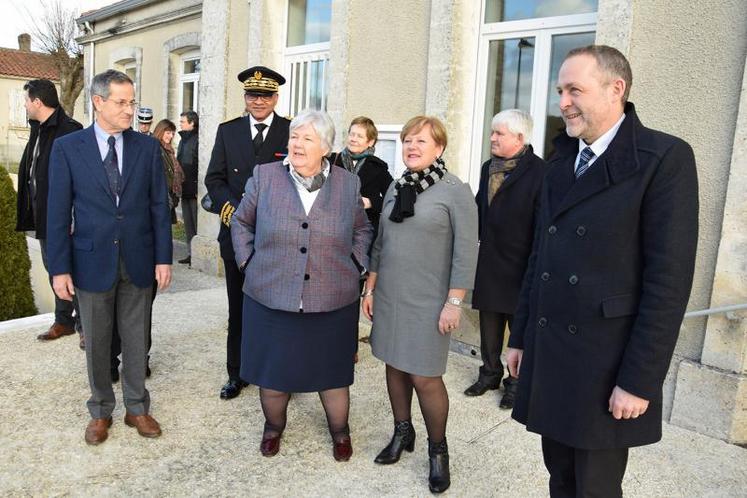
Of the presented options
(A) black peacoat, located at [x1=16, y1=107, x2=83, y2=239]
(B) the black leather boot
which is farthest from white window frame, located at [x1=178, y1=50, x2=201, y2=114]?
(B) the black leather boot

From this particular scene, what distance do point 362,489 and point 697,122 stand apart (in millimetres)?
2874

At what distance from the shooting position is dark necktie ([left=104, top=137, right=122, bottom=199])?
325 centimetres

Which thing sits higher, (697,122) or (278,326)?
(697,122)

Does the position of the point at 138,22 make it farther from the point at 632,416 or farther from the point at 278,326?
the point at 632,416

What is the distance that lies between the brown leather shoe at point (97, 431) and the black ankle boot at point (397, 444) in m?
1.51

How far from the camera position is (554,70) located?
478 centimetres

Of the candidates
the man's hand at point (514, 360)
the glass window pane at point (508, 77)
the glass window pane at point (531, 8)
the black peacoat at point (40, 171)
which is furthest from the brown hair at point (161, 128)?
the man's hand at point (514, 360)

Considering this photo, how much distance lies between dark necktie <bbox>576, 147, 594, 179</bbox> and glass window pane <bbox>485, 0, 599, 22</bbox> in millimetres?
3026

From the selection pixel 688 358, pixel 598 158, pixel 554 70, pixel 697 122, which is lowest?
pixel 688 358

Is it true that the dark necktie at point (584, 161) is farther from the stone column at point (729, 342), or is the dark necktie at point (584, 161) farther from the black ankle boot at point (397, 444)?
the stone column at point (729, 342)

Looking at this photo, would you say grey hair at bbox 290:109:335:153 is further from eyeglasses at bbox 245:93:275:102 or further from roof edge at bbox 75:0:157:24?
roof edge at bbox 75:0:157:24

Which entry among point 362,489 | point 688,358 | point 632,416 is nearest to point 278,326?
point 362,489

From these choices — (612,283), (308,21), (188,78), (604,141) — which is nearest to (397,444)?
(612,283)

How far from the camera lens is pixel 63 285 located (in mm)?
3174
